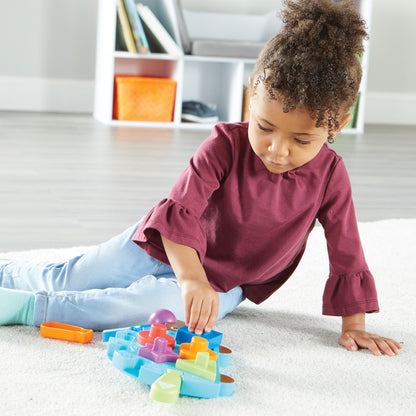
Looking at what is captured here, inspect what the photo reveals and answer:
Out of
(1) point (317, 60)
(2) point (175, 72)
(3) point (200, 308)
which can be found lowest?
(3) point (200, 308)

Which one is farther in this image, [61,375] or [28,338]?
[28,338]

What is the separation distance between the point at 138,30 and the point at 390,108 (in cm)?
159

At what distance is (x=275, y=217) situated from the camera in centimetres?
103

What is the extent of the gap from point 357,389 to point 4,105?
2.95 metres

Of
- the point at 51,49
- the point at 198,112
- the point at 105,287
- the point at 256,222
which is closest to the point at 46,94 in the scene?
the point at 51,49

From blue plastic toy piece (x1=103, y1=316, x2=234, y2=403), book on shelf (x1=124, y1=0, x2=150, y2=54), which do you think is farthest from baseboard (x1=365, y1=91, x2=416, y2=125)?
blue plastic toy piece (x1=103, y1=316, x2=234, y2=403)

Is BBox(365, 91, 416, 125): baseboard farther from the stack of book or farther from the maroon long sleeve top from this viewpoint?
the maroon long sleeve top

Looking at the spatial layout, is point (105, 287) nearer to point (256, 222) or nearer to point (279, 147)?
point (256, 222)

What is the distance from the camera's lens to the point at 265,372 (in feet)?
3.03

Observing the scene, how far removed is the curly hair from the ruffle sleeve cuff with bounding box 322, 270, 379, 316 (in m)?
0.26

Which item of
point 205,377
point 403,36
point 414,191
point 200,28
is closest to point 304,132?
point 205,377

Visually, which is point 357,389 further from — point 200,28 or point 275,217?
point 200,28

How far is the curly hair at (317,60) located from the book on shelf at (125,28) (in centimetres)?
234

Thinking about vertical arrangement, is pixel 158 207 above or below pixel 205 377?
above
